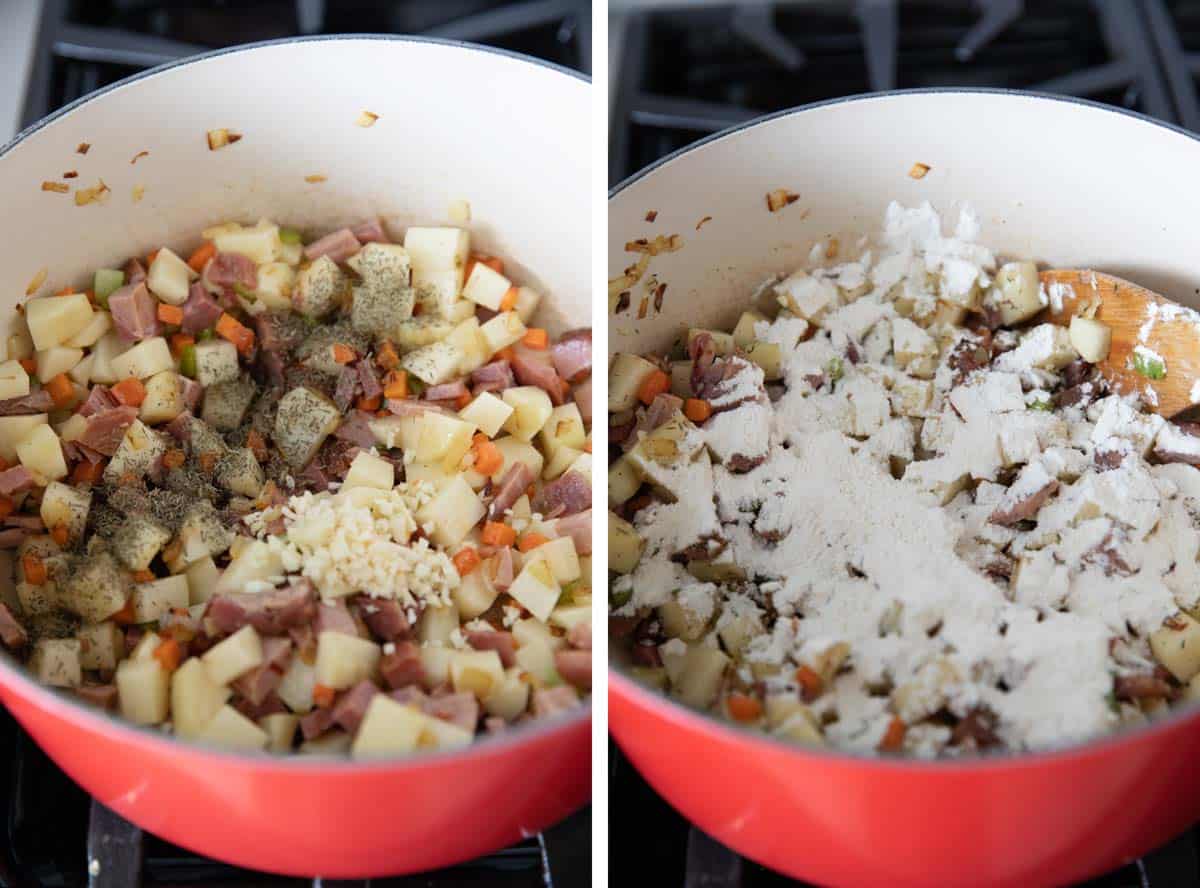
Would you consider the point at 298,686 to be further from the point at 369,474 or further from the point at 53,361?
the point at 53,361

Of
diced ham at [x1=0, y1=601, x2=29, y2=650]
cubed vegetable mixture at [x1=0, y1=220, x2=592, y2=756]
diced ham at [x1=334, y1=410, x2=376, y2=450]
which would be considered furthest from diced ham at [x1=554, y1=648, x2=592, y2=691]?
diced ham at [x1=0, y1=601, x2=29, y2=650]

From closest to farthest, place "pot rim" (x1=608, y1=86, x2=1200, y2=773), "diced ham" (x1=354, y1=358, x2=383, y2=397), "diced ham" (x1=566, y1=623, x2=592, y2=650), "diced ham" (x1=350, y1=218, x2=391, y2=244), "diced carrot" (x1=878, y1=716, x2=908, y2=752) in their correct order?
"pot rim" (x1=608, y1=86, x2=1200, y2=773), "diced carrot" (x1=878, y1=716, x2=908, y2=752), "diced ham" (x1=566, y1=623, x2=592, y2=650), "diced ham" (x1=354, y1=358, x2=383, y2=397), "diced ham" (x1=350, y1=218, x2=391, y2=244)

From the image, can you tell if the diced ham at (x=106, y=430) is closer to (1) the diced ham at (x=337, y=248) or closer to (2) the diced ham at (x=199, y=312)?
(2) the diced ham at (x=199, y=312)

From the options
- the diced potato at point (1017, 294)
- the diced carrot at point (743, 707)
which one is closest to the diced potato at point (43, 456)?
the diced carrot at point (743, 707)

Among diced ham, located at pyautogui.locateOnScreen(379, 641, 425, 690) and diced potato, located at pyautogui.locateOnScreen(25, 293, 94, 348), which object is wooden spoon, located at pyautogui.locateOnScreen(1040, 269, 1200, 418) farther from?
diced potato, located at pyautogui.locateOnScreen(25, 293, 94, 348)

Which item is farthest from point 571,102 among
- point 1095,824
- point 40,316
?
point 1095,824

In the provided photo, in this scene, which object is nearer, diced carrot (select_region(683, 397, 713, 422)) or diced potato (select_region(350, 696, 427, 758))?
diced potato (select_region(350, 696, 427, 758))

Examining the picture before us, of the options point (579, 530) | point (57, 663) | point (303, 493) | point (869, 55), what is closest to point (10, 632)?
point (57, 663)

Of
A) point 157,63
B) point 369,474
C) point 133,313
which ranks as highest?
point 157,63
